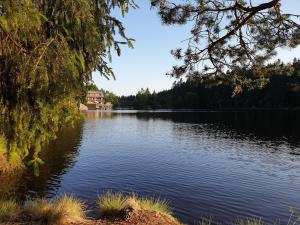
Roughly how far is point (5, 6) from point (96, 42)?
7.99ft

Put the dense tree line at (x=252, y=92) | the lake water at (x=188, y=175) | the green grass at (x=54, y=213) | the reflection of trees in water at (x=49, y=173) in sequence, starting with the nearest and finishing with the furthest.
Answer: the dense tree line at (x=252, y=92)
the green grass at (x=54, y=213)
the lake water at (x=188, y=175)
the reflection of trees in water at (x=49, y=173)

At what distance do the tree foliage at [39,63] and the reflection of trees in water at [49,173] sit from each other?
8.43 metres

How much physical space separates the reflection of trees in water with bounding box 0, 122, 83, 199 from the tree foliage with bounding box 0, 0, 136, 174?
8.43 meters

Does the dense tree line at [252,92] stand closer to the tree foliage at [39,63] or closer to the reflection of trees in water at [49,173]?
the tree foliage at [39,63]

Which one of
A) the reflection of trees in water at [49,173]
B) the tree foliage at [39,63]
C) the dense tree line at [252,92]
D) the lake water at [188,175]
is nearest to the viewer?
the tree foliage at [39,63]

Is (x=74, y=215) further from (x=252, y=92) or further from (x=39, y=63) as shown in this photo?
(x=252, y=92)

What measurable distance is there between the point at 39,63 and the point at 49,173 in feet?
70.6

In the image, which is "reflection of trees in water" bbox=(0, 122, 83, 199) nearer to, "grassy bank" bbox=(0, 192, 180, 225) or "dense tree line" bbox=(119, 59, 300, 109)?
"grassy bank" bbox=(0, 192, 180, 225)

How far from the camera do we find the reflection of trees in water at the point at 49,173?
21.4m

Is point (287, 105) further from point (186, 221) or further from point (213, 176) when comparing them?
point (186, 221)

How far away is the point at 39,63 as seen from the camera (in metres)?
6.47

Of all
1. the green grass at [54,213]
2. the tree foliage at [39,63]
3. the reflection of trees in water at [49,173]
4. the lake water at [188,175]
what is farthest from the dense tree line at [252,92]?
the reflection of trees in water at [49,173]

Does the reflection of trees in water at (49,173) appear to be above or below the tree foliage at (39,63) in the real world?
below

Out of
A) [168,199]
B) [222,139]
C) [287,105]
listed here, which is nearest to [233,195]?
[168,199]
